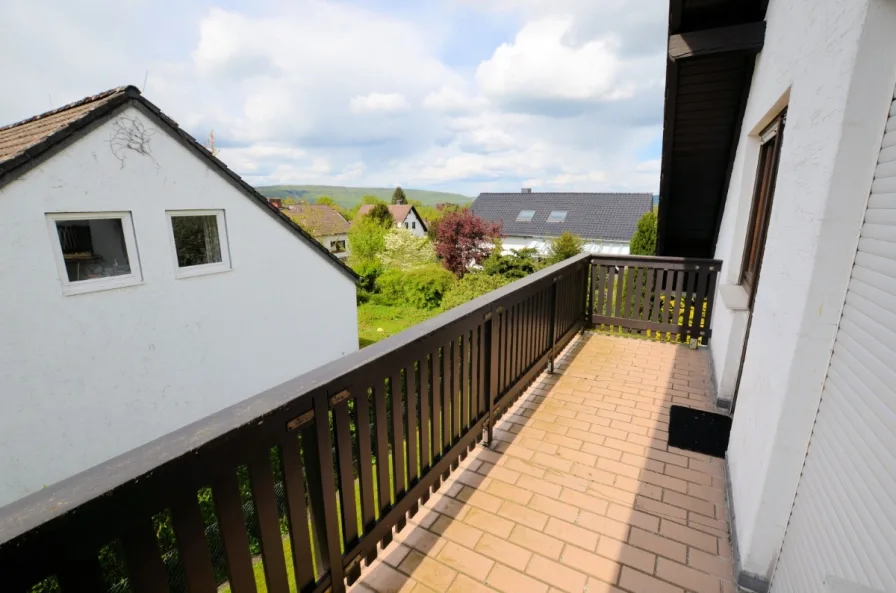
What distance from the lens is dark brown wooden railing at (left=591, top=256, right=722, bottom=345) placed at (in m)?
4.81

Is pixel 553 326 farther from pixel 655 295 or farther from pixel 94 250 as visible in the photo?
pixel 94 250

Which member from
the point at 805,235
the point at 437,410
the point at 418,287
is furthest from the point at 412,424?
the point at 418,287

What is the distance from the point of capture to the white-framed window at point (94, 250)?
479 cm

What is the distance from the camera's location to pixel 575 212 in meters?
29.6

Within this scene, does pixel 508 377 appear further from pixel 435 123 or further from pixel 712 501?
pixel 435 123

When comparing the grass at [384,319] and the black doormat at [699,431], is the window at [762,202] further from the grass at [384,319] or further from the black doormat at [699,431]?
the grass at [384,319]

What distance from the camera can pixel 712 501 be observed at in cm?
236

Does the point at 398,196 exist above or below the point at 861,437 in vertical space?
above

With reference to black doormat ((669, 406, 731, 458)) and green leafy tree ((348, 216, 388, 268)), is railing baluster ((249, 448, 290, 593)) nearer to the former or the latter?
black doormat ((669, 406, 731, 458))

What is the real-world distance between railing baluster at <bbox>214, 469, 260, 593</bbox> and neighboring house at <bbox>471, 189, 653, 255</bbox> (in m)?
26.4

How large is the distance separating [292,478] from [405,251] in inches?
906

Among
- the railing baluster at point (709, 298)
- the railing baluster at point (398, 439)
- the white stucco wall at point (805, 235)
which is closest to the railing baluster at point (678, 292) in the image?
the railing baluster at point (709, 298)

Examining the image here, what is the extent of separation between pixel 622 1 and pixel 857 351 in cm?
428

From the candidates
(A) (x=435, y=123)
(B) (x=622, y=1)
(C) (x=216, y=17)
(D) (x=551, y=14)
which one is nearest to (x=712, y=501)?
(B) (x=622, y=1)
